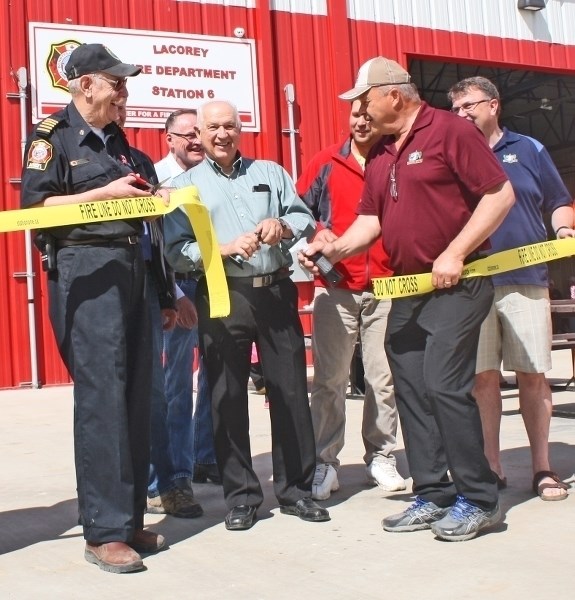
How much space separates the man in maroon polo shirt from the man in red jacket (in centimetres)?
77

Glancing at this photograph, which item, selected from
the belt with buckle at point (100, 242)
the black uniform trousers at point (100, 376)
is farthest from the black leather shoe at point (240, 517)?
the belt with buckle at point (100, 242)

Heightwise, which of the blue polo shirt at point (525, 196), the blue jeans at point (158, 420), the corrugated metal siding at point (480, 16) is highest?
the corrugated metal siding at point (480, 16)

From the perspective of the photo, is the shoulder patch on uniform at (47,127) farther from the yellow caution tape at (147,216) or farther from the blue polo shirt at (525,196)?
the blue polo shirt at (525,196)

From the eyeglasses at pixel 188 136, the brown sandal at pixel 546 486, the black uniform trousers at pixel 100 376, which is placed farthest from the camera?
→ the eyeglasses at pixel 188 136

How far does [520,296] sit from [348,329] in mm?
893

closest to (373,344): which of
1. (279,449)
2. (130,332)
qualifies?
(279,449)

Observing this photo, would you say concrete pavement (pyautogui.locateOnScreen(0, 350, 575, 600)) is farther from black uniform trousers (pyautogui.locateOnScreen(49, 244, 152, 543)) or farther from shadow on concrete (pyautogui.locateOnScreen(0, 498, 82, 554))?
black uniform trousers (pyautogui.locateOnScreen(49, 244, 152, 543))

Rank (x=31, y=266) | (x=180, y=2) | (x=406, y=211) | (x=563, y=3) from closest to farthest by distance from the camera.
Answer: (x=406, y=211) → (x=31, y=266) → (x=180, y=2) → (x=563, y=3)

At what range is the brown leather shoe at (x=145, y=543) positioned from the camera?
3.94m

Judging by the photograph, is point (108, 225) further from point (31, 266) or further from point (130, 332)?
point (31, 266)

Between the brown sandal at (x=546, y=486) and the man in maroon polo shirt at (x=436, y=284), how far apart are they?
58cm

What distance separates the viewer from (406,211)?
4102 mm

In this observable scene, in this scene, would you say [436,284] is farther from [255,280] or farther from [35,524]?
[35,524]

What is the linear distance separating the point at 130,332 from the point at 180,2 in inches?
398
